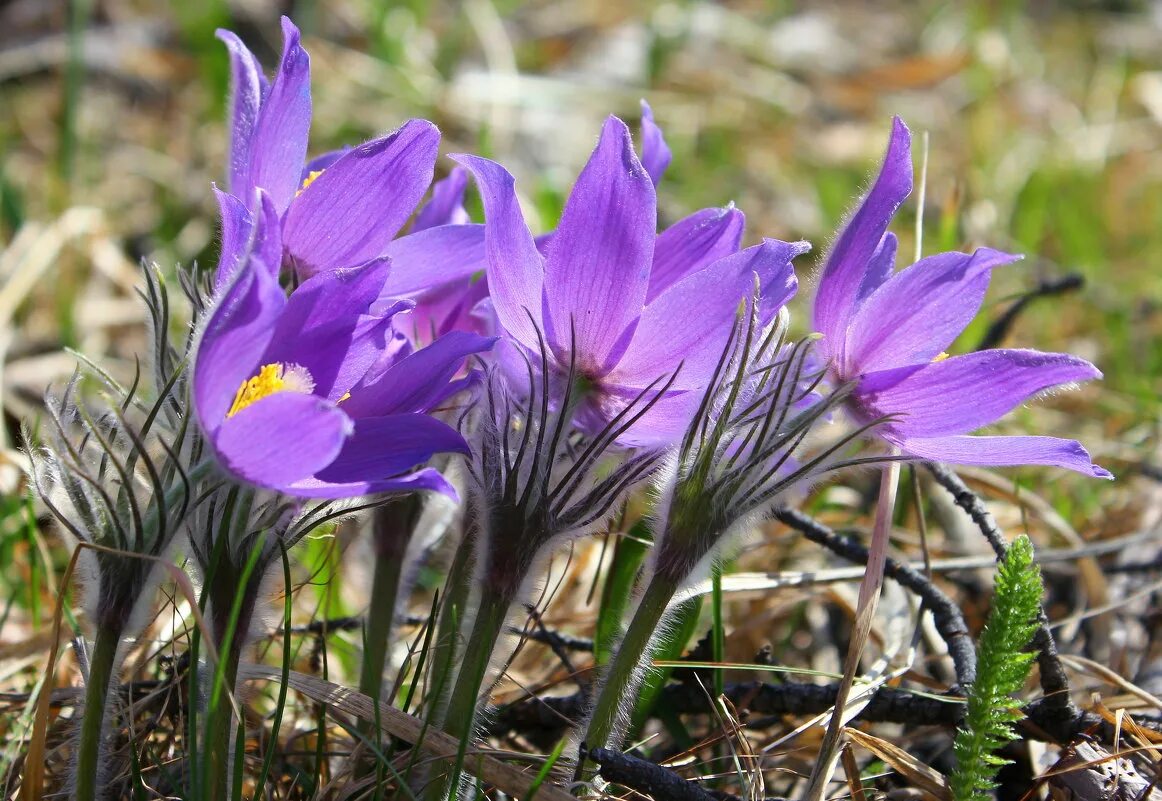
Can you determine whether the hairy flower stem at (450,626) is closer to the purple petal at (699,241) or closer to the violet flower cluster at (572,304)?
the violet flower cluster at (572,304)

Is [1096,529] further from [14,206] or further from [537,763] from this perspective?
[14,206]

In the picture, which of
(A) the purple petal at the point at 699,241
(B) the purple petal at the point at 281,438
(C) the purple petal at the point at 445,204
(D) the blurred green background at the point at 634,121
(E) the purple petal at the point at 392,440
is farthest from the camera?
(D) the blurred green background at the point at 634,121

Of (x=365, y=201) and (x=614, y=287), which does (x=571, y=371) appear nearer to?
(x=614, y=287)

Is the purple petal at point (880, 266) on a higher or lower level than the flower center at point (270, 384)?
higher

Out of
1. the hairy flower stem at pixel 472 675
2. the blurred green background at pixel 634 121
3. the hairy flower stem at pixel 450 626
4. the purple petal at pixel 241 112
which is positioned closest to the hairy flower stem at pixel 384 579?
the hairy flower stem at pixel 450 626

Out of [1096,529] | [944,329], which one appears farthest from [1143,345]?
[944,329]

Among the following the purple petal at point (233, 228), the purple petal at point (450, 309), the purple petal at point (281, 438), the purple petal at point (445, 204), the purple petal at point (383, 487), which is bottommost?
the purple petal at point (383, 487)
